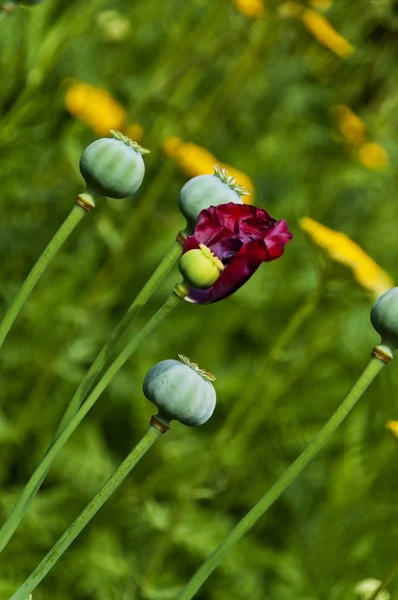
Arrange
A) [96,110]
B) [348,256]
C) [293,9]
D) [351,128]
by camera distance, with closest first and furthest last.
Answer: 1. [348,256]
2. [96,110]
3. [293,9]
4. [351,128]

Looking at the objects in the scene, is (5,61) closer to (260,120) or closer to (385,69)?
(260,120)

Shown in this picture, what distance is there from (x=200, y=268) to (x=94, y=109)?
1.44 metres

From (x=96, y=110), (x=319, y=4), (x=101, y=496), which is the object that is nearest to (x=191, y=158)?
(x=96, y=110)

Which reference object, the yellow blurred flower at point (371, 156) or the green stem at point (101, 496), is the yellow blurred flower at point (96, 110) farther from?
the green stem at point (101, 496)

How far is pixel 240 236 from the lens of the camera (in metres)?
0.72

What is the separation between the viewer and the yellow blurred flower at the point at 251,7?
213 cm

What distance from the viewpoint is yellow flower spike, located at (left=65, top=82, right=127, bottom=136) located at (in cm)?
202

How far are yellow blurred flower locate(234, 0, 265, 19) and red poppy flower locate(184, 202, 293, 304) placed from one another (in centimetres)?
153

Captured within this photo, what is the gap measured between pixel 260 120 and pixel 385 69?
0.49 metres

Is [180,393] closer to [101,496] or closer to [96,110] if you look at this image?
[101,496]

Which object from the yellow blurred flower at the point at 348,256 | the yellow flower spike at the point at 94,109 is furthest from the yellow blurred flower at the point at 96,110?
the yellow blurred flower at the point at 348,256

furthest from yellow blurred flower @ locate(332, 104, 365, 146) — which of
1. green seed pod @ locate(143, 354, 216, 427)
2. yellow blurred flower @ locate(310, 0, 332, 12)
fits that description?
green seed pod @ locate(143, 354, 216, 427)

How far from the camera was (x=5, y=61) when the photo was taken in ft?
6.24

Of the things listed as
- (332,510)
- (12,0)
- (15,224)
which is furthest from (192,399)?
(332,510)
